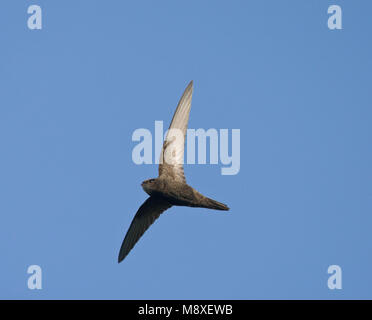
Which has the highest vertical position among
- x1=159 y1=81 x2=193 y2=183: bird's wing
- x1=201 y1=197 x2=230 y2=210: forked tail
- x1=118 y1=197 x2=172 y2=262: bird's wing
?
x1=159 y1=81 x2=193 y2=183: bird's wing

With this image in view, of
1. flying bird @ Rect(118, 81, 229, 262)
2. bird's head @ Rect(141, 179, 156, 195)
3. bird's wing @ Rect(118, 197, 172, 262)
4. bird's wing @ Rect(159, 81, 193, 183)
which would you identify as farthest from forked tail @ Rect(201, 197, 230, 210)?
bird's wing @ Rect(118, 197, 172, 262)

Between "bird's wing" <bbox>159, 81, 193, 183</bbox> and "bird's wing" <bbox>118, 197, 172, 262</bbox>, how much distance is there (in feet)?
3.13

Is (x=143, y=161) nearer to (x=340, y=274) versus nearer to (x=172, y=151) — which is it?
(x=172, y=151)

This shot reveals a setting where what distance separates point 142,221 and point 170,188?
1.64 meters

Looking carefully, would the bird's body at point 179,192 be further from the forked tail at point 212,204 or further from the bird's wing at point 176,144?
the bird's wing at point 176,144

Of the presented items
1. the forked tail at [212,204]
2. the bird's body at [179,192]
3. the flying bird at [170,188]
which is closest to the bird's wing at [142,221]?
the flying bird at [170,188]

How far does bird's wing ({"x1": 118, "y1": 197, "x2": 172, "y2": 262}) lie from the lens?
23.0 m

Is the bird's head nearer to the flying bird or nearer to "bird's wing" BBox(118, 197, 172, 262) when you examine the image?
the flying bird

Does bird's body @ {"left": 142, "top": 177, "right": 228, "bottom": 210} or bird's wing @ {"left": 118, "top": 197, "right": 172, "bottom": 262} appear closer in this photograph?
bird's body @ {"left": 142, "top": 177, "right": 228, "bottom": 210}

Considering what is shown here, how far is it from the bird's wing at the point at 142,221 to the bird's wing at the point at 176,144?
95 centimetres

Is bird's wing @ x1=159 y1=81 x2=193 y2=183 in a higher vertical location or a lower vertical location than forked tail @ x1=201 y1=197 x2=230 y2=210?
higher

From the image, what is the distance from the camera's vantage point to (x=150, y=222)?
2312 centimetres
